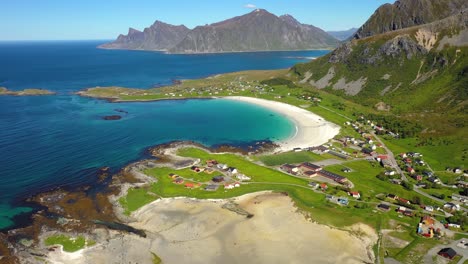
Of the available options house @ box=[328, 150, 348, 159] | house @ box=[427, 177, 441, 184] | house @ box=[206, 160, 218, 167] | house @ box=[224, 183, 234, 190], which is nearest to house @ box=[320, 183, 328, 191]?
house @ box=[224, 183, 234, 190]

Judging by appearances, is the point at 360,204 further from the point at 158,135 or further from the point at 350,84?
the point at 350,84

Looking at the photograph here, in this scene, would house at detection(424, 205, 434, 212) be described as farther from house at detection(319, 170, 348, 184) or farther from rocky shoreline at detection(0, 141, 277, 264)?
rocky shoreline at detection(0, 141, 277, 264)

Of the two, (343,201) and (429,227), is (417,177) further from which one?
(343,201)

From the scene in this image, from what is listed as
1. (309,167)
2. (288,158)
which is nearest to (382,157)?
(309,167)

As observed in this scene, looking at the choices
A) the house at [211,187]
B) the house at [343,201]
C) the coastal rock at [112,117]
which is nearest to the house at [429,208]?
the house at [343,201]

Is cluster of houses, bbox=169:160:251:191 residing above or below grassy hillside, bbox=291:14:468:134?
below

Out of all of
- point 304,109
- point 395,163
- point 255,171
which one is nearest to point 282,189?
point 255,171
